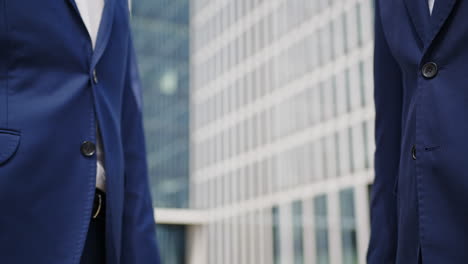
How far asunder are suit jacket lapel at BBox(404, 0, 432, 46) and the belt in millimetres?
1107

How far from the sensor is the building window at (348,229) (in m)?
34.8

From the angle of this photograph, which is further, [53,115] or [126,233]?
[126,233]

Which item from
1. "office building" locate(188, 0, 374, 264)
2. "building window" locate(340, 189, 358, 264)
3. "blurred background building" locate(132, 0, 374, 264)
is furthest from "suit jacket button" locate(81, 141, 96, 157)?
"building window" locate(340, 189, 358, 264)

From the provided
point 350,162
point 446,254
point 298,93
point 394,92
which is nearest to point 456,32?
point 394,92

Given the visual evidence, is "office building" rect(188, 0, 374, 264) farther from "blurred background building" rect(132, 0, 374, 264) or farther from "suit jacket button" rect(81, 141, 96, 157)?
"suit jacket button" rect(81, 141, 96, 157)

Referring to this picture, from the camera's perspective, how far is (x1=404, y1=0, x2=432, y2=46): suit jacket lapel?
86.7 inches

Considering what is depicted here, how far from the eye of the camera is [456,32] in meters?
2.06

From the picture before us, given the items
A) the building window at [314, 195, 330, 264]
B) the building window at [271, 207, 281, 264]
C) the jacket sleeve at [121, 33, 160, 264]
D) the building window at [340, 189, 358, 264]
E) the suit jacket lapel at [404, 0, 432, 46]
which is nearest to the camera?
the suit jacket lapel at [404, 0, 432, 46]

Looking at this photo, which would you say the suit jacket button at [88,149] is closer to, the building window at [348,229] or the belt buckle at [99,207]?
the belt buckle at [99,207]

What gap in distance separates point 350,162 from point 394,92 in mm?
33538

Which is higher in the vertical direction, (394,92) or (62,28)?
(62,28)

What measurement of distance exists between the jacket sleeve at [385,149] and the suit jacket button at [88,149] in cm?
93

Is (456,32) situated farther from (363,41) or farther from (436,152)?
(363,41)

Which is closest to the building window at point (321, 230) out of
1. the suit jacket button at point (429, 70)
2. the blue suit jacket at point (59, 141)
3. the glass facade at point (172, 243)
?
the glass facade at point (172, 243)
